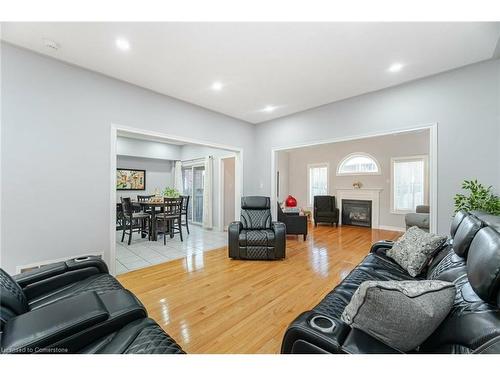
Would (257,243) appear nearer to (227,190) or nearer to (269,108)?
(269,108)

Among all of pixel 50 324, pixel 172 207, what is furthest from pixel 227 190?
pixel 50 324

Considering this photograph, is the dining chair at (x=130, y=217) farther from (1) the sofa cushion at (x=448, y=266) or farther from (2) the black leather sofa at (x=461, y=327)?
(1) the sofa cushion at (x=448, y=266)

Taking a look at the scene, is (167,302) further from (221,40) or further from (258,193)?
(258,193)

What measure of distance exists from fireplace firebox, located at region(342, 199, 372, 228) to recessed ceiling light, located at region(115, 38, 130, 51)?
6.76 m

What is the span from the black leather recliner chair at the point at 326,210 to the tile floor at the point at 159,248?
3154 mm

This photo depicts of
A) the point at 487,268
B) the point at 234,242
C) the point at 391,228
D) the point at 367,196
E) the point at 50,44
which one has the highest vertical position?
the point at 50,44

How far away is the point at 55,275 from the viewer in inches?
67.0

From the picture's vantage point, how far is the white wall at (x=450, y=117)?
103 inches

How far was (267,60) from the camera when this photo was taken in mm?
2604

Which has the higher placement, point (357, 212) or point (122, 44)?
point (122, 44)

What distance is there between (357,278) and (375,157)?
5773 millimetres

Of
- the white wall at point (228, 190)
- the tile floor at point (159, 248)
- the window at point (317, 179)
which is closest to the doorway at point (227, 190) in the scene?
the white wall at point (228, 190)
